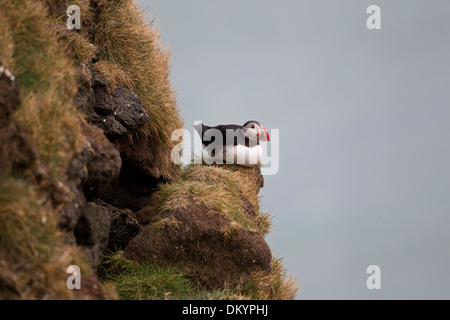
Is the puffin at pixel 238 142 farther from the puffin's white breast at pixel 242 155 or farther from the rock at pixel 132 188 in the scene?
the rock at pixel 132 188

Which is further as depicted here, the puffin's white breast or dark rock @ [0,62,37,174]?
the puffin's white breast

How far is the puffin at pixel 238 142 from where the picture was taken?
12.4 m

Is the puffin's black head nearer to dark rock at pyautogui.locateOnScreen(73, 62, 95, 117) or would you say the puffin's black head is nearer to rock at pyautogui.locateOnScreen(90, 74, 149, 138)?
rock at pyautogui.locateOnScreen(90, 74, 149, 138)

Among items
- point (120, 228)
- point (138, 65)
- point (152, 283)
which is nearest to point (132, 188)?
point (120, 228)

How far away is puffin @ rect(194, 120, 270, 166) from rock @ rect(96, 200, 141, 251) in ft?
11.7

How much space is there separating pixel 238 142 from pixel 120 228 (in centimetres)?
406

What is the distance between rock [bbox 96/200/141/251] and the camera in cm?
922

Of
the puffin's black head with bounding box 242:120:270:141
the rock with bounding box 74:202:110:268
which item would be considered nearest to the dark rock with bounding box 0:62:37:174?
the rock with bounding box 74:202:110:268

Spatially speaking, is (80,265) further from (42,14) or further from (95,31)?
(95,31)

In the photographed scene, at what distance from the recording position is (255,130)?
1270 centimetres

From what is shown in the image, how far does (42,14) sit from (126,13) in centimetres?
392

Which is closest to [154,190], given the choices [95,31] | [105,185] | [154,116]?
[154,116]

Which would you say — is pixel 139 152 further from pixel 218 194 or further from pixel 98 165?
pixel 98 165

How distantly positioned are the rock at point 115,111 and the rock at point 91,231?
2.47m
